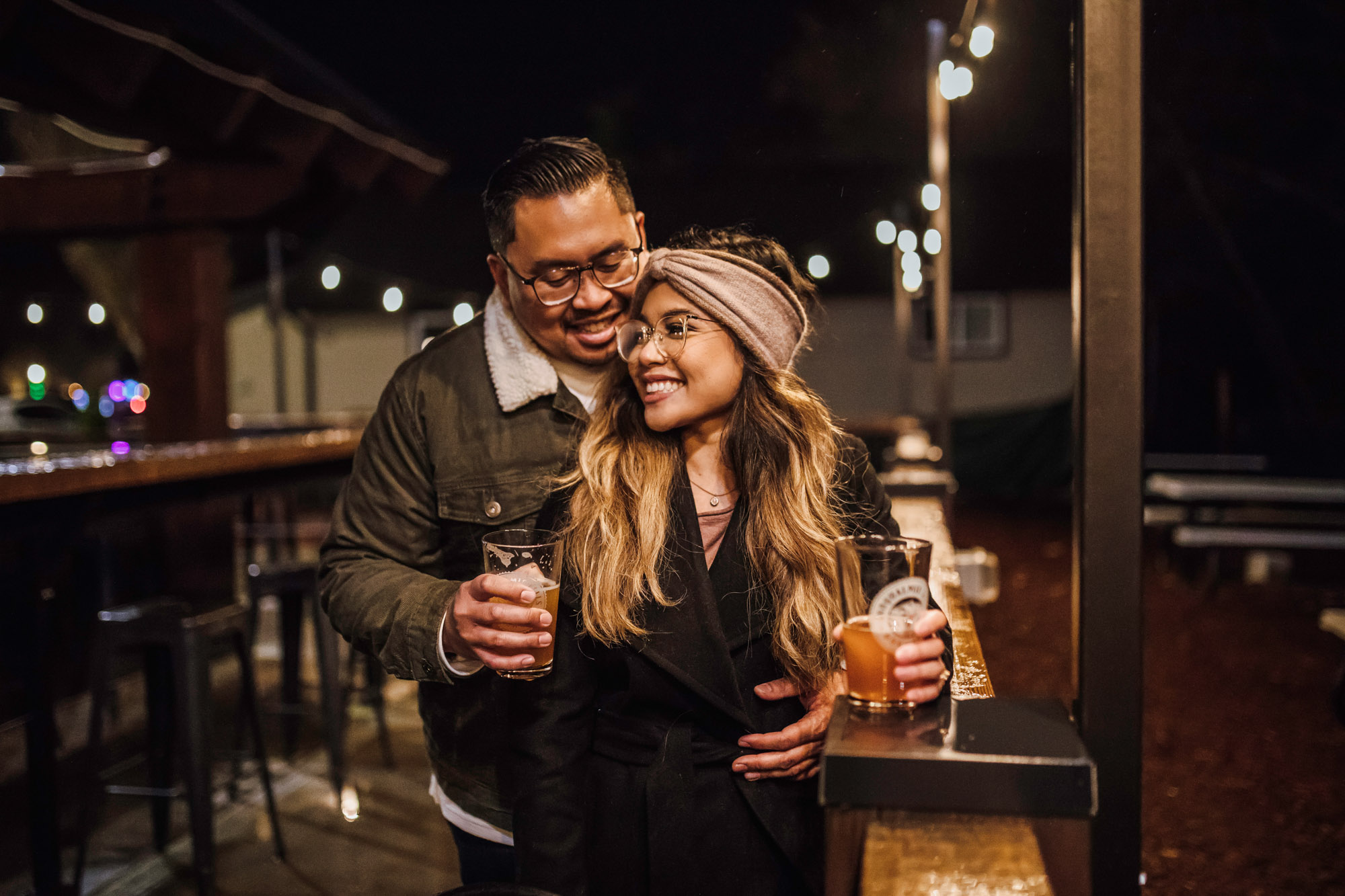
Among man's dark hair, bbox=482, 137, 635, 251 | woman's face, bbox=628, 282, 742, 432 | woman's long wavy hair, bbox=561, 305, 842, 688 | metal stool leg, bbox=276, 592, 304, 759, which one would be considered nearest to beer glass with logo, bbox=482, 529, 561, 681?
woman's long wavy hair, bbox=561, 305, 842, 688

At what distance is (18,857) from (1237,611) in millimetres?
8494

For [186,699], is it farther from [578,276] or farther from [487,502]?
[578,276]

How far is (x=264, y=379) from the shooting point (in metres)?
19.8

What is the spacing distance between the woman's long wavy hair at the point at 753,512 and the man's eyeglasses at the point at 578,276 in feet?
0.86

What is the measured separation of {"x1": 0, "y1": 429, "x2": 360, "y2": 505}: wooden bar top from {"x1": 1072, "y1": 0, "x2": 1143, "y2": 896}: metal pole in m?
3.71

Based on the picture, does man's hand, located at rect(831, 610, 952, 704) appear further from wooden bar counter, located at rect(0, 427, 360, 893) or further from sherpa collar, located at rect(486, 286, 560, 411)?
wooden bar counter, located at rect(0, 427, 360, 893)

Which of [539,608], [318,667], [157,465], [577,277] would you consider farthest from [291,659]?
[539,608]

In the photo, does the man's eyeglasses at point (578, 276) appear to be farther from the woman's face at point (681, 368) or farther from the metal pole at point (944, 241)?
the metal pole at point (944, 241)

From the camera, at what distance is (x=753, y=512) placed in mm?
1771

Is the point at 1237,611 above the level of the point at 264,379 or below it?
below

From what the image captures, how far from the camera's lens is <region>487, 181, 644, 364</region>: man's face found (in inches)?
77.4

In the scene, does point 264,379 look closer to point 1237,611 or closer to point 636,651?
point 1237,611

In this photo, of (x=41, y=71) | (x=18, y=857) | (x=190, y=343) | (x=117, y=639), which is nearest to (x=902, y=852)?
(x=117, y=639)

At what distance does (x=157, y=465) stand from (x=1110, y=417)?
4.28m
